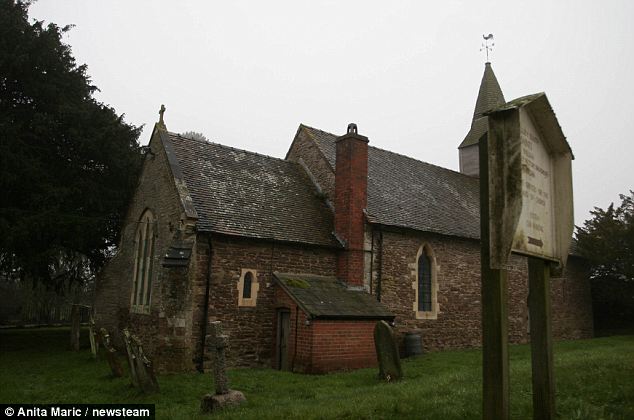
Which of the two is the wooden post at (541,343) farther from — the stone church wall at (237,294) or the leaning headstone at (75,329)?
the leaning headstone at (75,329)

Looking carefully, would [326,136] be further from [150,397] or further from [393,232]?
[150,397]

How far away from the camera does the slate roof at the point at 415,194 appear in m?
20.2

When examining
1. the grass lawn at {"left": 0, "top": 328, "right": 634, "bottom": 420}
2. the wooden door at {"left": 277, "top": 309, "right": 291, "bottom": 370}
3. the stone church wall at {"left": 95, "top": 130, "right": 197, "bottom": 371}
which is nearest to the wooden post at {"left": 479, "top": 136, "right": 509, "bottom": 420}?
the grass lawn at {"left": 0, "top": 328, "right": 634, "bottom": 420}

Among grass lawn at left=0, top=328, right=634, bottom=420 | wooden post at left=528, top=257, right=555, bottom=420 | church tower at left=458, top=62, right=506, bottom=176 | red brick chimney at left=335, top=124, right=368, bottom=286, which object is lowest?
grass lawn at left=0, top=328, right=634, bottom=420

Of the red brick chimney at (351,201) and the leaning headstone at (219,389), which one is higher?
the red brick chimney at (351,201)

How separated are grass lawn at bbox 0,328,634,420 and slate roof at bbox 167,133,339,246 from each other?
4770 millimetres

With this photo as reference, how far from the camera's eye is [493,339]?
17.6ft

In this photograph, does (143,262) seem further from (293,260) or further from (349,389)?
(349,389)

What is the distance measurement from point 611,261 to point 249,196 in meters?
19.7

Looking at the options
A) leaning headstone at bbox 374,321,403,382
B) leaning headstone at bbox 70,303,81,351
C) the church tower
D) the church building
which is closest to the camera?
leaning headstone at bbox 374,321,403,382

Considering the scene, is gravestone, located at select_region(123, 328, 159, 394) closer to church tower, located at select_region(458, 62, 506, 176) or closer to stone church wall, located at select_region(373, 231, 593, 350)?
stone church wall, located at select_region(373, 231, 593, 350)

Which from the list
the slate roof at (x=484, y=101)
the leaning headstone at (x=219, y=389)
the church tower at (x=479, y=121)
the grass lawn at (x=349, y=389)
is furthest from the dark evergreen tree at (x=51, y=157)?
the slate roof at (x=484, y=101)

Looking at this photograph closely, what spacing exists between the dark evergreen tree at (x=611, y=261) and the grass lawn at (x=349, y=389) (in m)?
10.8

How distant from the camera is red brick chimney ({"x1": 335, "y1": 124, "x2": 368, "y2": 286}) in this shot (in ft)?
59.1
